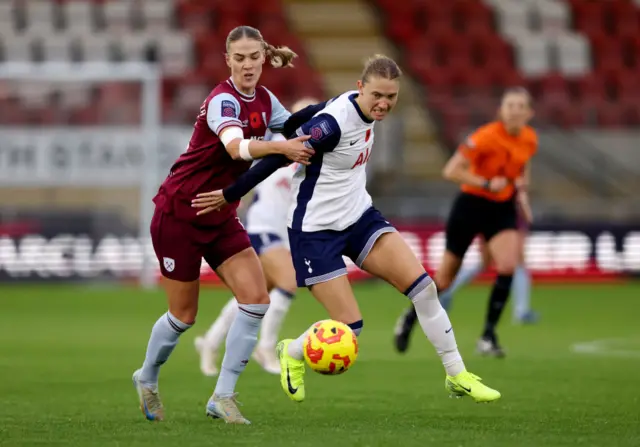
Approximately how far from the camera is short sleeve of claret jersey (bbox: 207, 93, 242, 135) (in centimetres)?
689

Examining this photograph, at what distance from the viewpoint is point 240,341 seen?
286 inches

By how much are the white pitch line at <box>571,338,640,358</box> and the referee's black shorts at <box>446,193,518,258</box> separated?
138cm

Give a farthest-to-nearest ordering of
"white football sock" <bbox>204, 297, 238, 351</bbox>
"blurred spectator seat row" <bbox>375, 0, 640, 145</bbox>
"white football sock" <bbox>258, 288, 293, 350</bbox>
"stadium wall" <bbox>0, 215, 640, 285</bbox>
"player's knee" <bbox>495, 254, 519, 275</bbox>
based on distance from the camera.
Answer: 1. "blurred spectator seat row" <bbox>375, 0, 640, 145</bbox>
2. "stadium wall" <bbox>0, 215, 640, 285</bbox>
3. "player's knee" <bbox>495, 254, 519, 275</bbox>
4. "white football sock" <bbox>258, 288, 293, 350</bbox>
5. "white football sock" <bbox>204, 297, 238, 351</bbox>

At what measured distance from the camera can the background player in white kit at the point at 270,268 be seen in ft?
32.9

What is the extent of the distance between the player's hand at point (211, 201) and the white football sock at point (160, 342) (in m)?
0.71

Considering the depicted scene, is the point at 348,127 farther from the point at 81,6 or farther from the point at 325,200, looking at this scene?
the point at 81,6

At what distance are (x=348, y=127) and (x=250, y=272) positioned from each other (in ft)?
3.30

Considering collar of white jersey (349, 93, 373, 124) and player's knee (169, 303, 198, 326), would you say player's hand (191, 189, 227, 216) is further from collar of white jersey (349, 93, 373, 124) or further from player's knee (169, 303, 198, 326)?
collar of white jersey (349, 93, 373, 124)

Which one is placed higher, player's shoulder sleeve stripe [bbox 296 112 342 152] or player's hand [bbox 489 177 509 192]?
player's shoulder sleeve stripe [bbox 296 112 342 152]

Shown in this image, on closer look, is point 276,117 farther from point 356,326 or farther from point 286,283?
point 286,283

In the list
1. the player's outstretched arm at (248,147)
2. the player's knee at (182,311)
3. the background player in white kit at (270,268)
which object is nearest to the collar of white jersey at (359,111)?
the player's outstretched arm at (248,147)

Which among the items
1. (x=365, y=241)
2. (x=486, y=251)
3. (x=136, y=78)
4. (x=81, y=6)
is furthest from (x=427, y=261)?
(x=365, y=241)

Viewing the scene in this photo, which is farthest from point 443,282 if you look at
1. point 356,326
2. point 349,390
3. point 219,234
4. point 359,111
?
point 219,234

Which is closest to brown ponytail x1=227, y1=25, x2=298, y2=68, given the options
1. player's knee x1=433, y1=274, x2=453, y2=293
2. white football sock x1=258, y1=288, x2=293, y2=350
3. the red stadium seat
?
white football sock x1=258, y1=288, x2=293, y2=350
